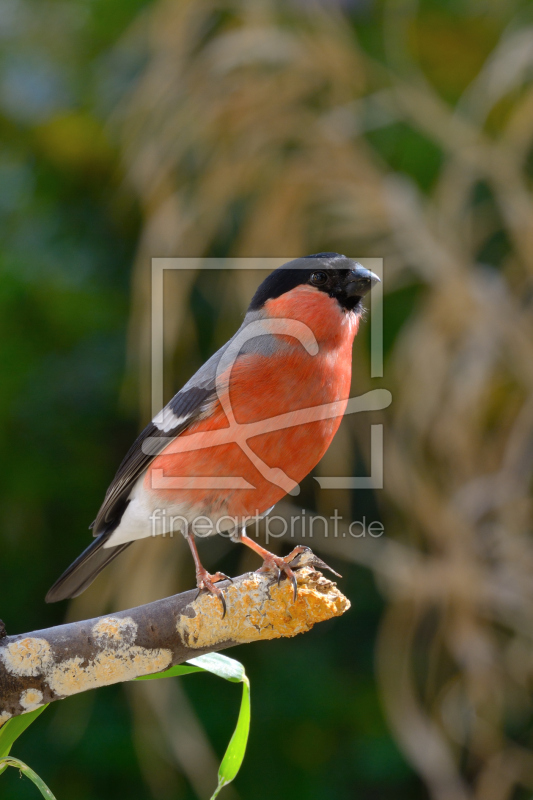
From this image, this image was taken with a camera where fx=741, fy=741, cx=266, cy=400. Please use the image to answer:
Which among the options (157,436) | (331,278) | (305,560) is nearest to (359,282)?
(331,278)

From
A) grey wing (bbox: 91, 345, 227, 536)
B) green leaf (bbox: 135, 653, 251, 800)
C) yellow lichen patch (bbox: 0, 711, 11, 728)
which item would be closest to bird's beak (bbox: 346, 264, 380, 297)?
grey wing (bbox: 91, 345, 227, 536)

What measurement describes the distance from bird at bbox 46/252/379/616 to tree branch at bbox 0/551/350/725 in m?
Answer: 0.15

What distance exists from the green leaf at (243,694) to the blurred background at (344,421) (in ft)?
4.93

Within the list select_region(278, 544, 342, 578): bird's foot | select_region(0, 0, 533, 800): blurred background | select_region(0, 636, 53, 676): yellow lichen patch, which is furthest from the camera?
select_region(0, 0, 533, 800): blurred background

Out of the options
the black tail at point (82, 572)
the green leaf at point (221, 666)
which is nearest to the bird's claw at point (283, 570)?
the green leaf at point (221, 666)

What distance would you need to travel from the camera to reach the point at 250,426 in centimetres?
171

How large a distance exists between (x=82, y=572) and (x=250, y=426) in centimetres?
66

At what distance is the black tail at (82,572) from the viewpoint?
1933 millimetres

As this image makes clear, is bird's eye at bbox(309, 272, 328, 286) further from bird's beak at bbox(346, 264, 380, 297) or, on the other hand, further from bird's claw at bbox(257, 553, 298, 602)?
bird's claw at bbox(257, 553, 298, 602)

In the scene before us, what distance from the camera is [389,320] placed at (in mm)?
3518

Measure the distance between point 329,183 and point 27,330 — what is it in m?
1.51

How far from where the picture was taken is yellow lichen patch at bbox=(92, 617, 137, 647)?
4.45ft

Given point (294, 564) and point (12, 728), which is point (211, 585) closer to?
point (294, 564)

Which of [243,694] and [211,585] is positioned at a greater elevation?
[211,585]
